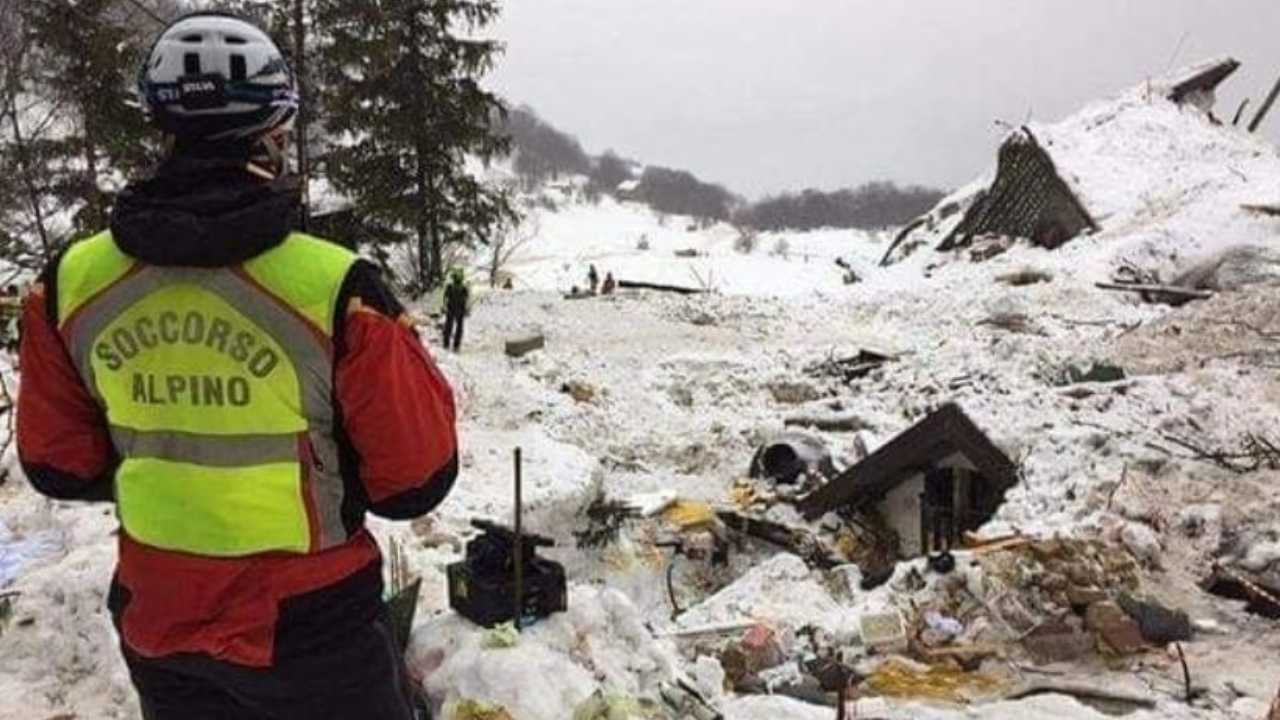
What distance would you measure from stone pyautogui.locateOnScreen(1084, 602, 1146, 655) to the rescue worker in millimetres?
6199

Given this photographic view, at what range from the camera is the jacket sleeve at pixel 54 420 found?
223cm

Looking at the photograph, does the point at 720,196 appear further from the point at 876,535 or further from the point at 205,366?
the point at 205,366

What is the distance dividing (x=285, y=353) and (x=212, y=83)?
19.9 inches

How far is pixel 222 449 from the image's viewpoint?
6.88 ft

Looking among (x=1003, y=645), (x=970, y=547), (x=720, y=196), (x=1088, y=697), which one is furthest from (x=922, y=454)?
(x=720, y=196)

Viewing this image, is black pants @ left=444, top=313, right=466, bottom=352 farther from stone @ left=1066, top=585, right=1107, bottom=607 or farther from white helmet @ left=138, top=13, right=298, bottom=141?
white helmet @ left=138, top=13, right=298, bottom=141

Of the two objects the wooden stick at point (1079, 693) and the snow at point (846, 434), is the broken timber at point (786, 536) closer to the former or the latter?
the snow at point (846, 434)

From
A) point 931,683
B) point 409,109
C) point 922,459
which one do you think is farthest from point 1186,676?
point 409,109

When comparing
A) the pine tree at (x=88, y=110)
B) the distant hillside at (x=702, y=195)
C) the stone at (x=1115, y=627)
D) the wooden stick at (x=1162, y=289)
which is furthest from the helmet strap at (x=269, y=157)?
the distant hillside at (x=702, y=195)

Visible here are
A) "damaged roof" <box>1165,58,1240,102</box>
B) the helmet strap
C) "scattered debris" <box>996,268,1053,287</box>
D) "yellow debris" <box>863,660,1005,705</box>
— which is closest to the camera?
the helmet strap

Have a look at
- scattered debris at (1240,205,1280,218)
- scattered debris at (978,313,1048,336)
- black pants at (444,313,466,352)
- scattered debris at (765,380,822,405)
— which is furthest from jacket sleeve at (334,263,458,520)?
scattered debris at (1240,205,1280,218)

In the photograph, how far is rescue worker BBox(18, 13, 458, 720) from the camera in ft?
6.61

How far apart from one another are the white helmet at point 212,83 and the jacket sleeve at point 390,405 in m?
0.37

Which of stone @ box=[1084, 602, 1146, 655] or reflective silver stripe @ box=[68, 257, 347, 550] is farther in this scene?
stone @ box=[1084, 602, 1146, 655]
